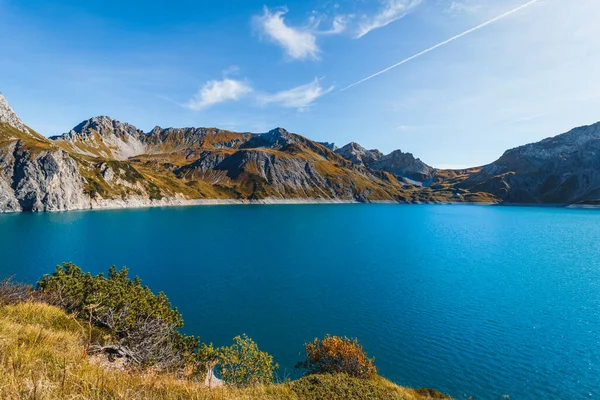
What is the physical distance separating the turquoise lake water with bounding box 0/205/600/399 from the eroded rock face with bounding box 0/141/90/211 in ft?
278

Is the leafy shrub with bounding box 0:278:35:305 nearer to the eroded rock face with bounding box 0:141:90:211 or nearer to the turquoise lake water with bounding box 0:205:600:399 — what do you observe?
the turquoise lake water with bounding box 0:205:600:399

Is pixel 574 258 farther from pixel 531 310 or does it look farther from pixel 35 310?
pixel 35 310

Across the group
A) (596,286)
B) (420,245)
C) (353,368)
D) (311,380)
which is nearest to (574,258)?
(596,286)

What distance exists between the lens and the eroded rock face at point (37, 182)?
16012 centimetres

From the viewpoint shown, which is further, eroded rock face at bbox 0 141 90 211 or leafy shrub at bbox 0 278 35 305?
eroded rock face at bbox 0 141 90 211

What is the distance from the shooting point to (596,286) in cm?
5094

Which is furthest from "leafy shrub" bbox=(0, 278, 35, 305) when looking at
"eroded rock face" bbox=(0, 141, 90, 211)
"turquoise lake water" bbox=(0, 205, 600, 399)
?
"eroded rock face" bbox=(0, 141, 90, 211)

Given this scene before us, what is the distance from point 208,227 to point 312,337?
97937mm

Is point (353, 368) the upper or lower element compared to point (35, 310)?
lower

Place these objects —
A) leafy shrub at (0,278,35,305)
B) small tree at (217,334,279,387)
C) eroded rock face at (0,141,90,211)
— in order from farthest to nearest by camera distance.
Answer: eroded rock face at (0,141,90,211) < small tree at (217,334,279,387) < leafy shrub at (0,278,35,305)

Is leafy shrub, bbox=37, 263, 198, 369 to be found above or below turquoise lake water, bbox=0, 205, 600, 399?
above

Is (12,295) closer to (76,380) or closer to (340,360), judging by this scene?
(76,380)

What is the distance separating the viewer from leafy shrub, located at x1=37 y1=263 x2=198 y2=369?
56.0ft

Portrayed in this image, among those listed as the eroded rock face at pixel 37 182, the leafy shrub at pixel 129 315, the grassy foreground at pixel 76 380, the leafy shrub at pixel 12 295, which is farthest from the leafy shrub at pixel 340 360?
the eroded rock face at pixel 37 182
